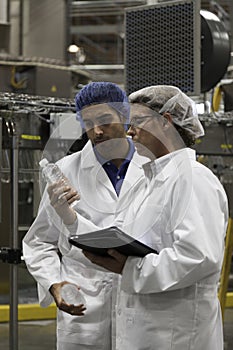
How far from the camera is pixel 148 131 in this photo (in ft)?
6.43

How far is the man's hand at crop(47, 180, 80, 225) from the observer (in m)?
1.97

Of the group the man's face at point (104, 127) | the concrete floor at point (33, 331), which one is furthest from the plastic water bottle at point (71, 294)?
the concrete floor at point (33, 331)

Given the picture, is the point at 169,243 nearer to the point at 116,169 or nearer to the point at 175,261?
the point at 175,261

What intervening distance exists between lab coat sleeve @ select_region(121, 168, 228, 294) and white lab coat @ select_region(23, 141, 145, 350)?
0.30m

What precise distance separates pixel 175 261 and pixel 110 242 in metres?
0.17

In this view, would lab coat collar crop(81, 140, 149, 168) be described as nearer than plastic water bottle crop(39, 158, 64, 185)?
No

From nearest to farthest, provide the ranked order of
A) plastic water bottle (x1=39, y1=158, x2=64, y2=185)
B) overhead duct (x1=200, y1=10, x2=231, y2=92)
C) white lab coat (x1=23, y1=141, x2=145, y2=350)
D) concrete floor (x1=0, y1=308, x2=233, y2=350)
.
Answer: plastic water bottle (x1=39, y1=158, x2=64, y2=185), white lab coat (x1=23, y1=141, x2=145, y2=350), overhead duct (x1=200, y1=10, x2=231, y2=92), concrete floor (x1=0, y1=308, x2=233, y2=350)

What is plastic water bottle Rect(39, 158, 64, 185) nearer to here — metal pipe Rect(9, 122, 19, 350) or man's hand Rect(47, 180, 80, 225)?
man's hand Rect(47, 180, 80, 225)

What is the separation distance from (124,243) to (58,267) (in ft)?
1.61

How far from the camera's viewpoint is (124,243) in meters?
1.85

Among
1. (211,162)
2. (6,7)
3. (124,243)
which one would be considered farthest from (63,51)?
(124,243)

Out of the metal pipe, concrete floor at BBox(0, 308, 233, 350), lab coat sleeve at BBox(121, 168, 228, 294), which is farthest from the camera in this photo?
concrete floor at BBox(0, 308, 233, 350)

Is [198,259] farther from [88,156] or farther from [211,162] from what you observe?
[211,162]

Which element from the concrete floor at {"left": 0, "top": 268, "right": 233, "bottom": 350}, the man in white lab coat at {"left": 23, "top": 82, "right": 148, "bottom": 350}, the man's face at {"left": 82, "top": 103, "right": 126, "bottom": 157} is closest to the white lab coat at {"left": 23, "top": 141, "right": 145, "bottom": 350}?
the man in white lab coat at {"left": 23, "top": 82, "right": 148, "bottom": 350}
